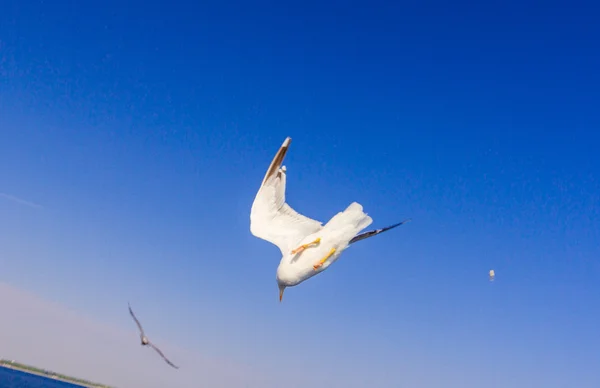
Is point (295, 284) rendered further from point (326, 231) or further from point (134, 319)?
point (134, 319)

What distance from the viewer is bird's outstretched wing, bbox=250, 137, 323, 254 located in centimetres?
1235

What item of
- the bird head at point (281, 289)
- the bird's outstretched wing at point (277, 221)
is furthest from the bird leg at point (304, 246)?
the bird head at point (281, 289)

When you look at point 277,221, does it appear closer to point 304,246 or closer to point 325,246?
point 304,246

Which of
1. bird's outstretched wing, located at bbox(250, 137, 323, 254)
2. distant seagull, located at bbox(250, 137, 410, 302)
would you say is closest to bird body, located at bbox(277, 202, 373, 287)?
distant seagull, located at bbox(250, 137, 410, 302)

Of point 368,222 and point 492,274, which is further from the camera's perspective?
point 492,274

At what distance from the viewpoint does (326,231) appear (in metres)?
11.8

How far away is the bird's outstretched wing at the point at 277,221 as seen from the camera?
486 inches

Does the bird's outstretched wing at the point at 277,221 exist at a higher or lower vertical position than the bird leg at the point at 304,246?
higher

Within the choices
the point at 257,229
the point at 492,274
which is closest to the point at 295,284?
the point at 257,229

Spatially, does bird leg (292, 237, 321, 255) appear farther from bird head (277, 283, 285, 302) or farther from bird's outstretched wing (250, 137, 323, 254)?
bird head (277, 283, 285, 302)

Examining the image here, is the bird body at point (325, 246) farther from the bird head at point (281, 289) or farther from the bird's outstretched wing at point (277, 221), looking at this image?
the bird's outstretched wing at point (277, 221)

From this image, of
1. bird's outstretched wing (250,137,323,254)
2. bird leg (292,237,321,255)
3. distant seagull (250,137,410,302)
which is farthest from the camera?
bird's outstretched wing (250,137,323,254)

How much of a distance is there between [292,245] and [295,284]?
980 millimetres

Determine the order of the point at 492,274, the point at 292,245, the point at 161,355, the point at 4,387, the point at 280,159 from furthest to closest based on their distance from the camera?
the point at 4,387 < the point at 161,355 < the point at 492,274 < the point at 292,245 < the point at 280,159
